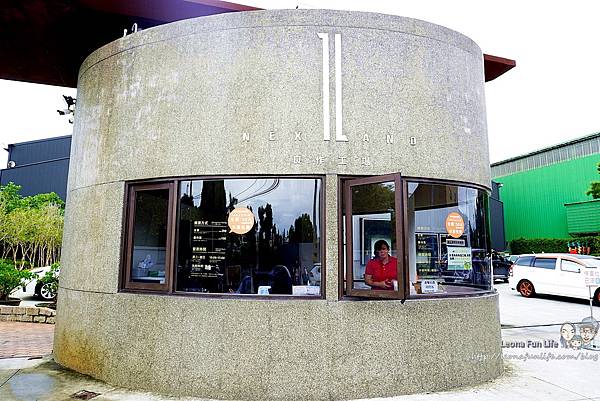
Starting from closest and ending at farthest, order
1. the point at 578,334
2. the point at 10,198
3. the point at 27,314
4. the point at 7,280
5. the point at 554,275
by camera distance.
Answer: the point at 578,334 < the point at 27,314 < the point at 7,280 < the point at 554,275 < the point at 10,198

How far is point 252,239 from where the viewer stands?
530 cm

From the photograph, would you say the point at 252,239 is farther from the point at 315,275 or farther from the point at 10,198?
the point at 10,198

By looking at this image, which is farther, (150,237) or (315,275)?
(150,237)

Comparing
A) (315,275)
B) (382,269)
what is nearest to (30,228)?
(315,275)

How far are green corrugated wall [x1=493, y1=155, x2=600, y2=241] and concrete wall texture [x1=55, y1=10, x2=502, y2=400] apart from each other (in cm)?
3087

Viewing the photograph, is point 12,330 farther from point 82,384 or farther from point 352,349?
point 352,349

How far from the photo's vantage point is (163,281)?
5488 mm

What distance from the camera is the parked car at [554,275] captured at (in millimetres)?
15055

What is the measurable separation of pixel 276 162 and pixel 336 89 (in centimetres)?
117

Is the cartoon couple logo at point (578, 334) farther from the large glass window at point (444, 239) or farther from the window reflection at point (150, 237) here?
the window reflection at point (150, 237)

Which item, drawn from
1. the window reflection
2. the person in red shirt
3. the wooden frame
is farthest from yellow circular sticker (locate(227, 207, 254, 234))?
the person in red shirt

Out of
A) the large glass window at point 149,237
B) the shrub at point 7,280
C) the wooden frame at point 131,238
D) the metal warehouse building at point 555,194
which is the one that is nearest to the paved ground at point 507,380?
the wooden frame at point 131,238

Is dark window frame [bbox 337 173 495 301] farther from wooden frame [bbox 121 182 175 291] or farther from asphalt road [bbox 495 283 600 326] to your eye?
asphalt road [bbox 495 283 600 326]

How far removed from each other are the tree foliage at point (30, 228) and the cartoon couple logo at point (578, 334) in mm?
24072
